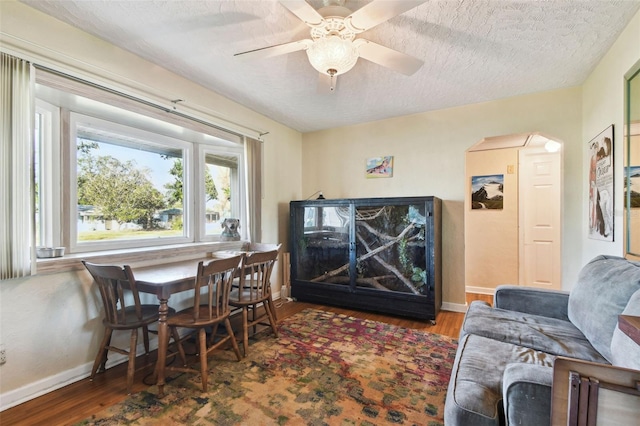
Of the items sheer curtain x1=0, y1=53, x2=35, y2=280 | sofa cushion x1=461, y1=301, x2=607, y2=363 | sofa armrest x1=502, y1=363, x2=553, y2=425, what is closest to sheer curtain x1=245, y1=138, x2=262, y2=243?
sheer curtain x1=0, y1=53, x2=35, y2=280

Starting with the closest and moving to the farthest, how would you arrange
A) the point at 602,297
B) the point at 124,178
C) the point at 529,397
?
the point at 529,397 → the point at 602,297 → the point at 124,178

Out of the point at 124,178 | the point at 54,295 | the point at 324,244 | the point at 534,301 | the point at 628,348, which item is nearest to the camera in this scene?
the point at 628,348

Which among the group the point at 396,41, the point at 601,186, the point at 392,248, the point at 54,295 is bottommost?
the point at 54,295

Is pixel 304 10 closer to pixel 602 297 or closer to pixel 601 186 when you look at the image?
pixel 602 297

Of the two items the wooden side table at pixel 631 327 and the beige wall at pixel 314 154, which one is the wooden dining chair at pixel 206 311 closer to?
the beige wall at pixel 314 154

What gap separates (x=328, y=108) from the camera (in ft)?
10.8

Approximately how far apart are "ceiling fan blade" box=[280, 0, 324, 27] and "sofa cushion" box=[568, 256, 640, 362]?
1984 millimetres

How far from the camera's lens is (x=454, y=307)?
3.31 metres

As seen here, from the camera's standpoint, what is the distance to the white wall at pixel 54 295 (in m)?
1.65

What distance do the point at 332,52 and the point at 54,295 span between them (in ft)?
7.49

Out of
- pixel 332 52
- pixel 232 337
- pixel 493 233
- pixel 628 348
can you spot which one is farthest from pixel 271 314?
pixel 493 233

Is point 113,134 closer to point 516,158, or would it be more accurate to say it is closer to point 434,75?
point 434,75

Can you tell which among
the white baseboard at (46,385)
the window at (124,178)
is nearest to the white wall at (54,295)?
the white baseboard at (46,385)

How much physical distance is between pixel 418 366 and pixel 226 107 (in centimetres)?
297
